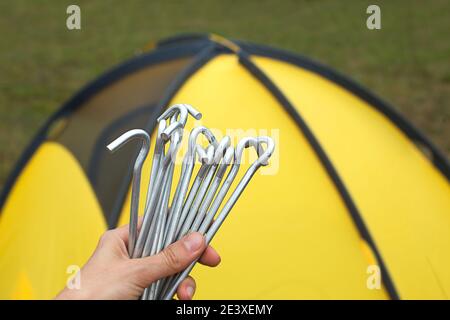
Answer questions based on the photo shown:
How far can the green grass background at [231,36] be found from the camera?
417cm

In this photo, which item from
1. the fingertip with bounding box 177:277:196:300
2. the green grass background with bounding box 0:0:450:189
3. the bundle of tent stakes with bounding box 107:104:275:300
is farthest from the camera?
the green grass background with bounding box 0:0:450:189

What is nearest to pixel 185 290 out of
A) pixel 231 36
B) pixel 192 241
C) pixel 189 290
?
pixel 189 290

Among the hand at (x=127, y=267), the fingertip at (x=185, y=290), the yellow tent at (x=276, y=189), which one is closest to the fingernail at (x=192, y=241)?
the hand at (x=127, y=267)

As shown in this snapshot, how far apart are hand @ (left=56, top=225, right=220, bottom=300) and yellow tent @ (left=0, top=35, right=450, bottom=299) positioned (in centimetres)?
62

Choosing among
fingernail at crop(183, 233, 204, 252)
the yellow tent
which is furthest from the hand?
the yellow tent

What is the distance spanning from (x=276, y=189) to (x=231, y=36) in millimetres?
4637

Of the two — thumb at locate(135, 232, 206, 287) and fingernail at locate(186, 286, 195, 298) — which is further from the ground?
thumb at locate(135, 232, 206, 287)

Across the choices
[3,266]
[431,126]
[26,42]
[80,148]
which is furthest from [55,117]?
[26,42]

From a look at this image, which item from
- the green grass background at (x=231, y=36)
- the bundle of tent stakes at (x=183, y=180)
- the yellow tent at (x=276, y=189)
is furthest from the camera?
the green grass background at (x=231, y=36)

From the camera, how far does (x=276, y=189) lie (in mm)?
1554

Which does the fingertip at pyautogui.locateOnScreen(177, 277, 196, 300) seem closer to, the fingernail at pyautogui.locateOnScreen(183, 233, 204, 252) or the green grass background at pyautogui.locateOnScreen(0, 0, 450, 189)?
the fingernail at pyautogui.locateOnScreen(183, 233, 204, 252)

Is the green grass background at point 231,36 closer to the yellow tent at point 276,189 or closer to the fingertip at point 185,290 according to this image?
the yellow tent at point 276,189

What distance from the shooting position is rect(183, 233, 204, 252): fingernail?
0.73m
